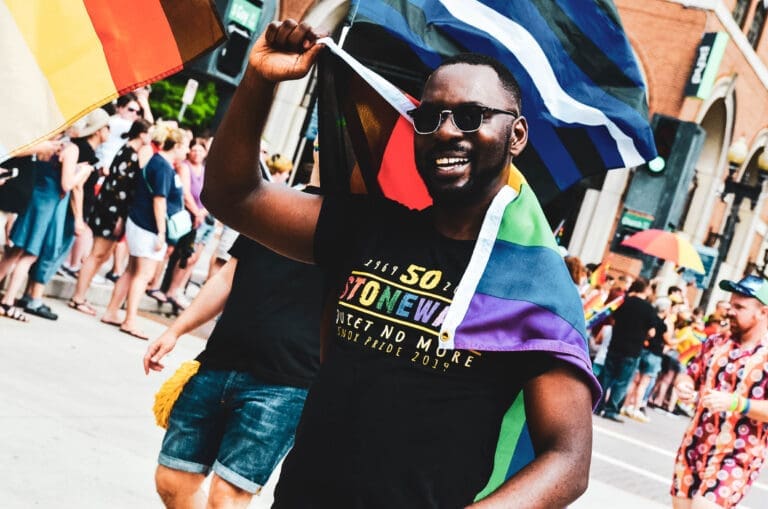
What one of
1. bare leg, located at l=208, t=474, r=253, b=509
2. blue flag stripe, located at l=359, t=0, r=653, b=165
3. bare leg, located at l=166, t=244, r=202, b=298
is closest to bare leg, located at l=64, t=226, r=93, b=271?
bare leg, located at l=166, t=244, r=202, b=298

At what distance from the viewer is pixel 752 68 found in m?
25.1

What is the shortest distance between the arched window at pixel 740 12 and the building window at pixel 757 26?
32.3 inches

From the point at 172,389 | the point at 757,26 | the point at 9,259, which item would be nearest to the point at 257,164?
the point at 172,389

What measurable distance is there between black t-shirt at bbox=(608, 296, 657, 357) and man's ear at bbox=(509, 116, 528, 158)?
10541 mm

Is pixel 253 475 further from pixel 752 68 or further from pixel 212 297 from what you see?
pixel 752 68

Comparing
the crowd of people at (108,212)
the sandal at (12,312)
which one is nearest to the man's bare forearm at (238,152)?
the crowd of people at (108,212)

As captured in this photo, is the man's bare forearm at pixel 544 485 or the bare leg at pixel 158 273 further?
the bare leg at pixel 158 273

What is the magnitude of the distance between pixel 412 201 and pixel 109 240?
6568 millimetres

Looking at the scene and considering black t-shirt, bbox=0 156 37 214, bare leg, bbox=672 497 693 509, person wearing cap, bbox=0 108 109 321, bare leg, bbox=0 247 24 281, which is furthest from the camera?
bare leg, bbox=0 247 24 281

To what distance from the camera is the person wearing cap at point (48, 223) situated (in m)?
7.42

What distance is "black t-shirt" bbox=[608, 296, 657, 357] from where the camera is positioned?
12.4 m

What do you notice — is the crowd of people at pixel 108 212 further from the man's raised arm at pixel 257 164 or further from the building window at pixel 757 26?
the building window at pixel 757 26

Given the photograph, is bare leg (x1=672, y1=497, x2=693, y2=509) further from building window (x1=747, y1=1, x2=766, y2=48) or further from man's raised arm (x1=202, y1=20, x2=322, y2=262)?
building window (x1=747, y1=1, x2=766, y2=48)

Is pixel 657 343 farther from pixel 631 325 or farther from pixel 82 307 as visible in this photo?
pixel 82 307
